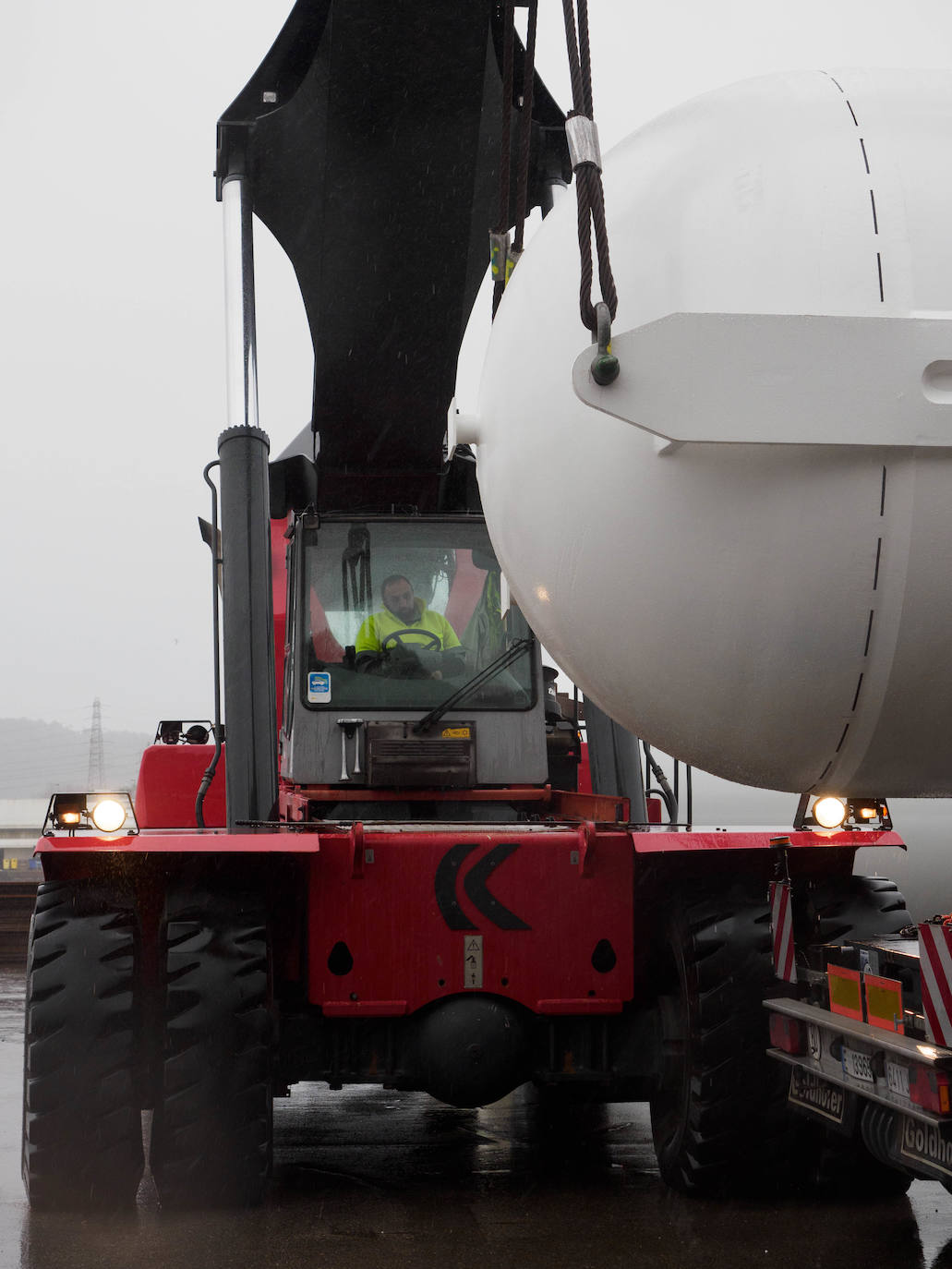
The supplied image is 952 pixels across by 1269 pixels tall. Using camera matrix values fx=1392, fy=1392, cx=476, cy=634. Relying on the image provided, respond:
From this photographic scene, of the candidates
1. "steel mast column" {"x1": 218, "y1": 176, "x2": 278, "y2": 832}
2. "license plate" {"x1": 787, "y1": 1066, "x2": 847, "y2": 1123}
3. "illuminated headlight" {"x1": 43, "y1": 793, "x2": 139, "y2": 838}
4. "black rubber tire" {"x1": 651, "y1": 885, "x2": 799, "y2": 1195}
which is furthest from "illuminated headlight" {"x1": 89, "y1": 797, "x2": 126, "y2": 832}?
"license plate" {"x1": 787, "y1": 1066, "x2": 847, "y2": 1123}

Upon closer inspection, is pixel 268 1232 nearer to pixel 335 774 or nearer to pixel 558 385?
pixel 335 774

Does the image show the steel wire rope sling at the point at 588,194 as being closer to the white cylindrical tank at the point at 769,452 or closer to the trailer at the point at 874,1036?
the white cylindrical tank at the point at 769,452

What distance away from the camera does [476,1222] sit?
4312 millimetres

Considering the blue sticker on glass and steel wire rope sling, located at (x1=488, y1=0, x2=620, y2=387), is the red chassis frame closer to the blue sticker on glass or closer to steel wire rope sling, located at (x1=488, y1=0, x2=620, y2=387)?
the blue sticker on glass

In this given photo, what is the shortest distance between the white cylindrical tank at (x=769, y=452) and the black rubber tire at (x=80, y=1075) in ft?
8.19

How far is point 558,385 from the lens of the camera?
2373mm

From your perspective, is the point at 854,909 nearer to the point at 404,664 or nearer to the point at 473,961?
the point at 473,961

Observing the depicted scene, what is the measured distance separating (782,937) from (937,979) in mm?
1320

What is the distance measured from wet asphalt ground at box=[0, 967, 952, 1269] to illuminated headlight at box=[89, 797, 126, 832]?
119 centimetres

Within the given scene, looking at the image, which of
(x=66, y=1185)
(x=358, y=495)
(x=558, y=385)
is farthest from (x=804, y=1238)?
(x=358, y=495)

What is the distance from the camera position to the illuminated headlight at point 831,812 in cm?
452

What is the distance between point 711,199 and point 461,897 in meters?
2.80

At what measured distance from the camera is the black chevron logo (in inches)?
178

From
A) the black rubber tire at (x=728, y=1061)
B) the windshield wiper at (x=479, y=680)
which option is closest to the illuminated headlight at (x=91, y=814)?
the windshield wiper at (x=479, y=680)
